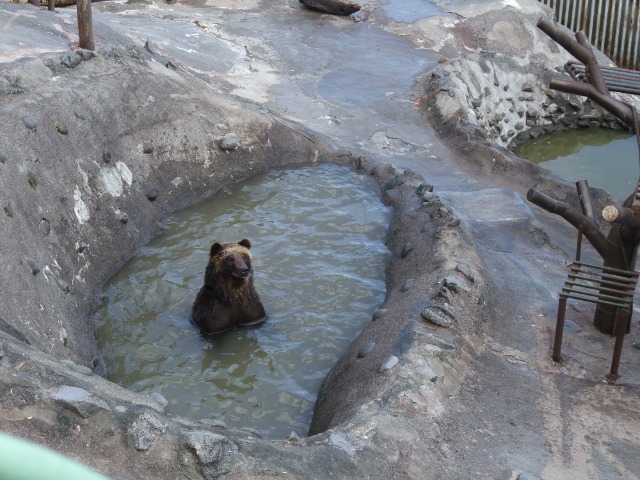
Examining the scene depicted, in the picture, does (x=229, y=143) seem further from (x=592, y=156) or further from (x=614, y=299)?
(x=592, y=156)

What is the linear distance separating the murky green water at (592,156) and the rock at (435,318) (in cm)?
Result: 894

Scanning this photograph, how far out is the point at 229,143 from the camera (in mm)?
12992

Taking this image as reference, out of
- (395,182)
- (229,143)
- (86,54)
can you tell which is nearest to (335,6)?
(229,143)

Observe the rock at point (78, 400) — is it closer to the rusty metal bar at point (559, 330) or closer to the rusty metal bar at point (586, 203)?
the rusty metal bar at point (559, 330)

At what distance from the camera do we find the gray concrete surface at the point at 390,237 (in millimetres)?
5535

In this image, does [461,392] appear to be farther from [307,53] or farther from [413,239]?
[307,53]

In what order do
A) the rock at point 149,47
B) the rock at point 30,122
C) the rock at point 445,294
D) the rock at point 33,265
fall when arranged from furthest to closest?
the rock at point 149,47
the rock at point 30,122
the rock at point 33,265
the rock at point 445,294

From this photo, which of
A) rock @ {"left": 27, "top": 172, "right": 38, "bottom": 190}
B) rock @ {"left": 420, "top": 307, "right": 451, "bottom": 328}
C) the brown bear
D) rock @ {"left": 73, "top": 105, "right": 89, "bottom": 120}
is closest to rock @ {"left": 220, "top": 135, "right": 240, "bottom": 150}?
rock @ {"left": 73, "top": 105, "right": 89, "bottom": 120}

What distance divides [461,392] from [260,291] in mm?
3490

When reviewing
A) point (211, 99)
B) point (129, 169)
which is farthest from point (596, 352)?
point (211, 99)

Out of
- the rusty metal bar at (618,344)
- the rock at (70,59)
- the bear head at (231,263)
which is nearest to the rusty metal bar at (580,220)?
the rusty metal bar at (618,344)

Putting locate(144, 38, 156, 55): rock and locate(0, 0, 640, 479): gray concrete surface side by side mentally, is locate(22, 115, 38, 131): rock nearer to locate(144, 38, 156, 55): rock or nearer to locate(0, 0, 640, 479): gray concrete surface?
locate(0, 0, 640, 479): gray concrete surface

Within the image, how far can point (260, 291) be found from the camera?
9891mm

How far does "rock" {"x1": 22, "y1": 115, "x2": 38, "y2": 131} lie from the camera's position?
9.93m
